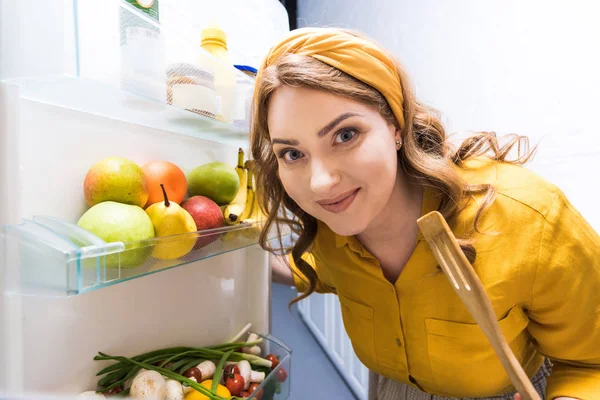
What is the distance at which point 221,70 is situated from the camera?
73cm

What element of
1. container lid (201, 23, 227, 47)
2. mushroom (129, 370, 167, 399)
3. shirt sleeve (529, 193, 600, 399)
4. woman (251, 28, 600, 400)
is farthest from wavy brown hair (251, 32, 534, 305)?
mushroom (129, 370, 167, 399)

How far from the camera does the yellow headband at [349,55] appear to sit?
56cm

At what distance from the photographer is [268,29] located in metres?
1.29

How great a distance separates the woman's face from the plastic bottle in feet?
0.66

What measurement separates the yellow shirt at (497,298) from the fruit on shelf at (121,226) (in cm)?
38

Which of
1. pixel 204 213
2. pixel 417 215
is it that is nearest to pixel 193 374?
pixel 204 213

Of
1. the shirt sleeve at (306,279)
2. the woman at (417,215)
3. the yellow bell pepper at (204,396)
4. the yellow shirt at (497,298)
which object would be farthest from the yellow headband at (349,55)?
the yellow bell pepper at (204,396)

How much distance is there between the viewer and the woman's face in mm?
537

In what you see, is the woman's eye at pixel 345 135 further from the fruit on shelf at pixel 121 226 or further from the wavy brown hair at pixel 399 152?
the fruit on shelf at pixel 121 226

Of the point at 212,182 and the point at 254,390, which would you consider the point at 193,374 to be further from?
the point at 212,182

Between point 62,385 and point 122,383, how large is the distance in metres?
0.08

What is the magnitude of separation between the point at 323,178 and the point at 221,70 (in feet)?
1.15

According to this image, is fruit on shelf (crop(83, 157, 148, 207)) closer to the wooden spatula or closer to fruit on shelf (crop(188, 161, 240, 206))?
fruit on shelf (crop(188, 161, 240, 206))

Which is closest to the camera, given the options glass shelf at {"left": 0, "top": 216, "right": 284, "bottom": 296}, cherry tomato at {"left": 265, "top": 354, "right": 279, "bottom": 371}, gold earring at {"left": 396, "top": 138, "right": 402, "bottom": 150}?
glass shelf at {"left": 0, "top": 216, "right": 284, "bottom": 296}
